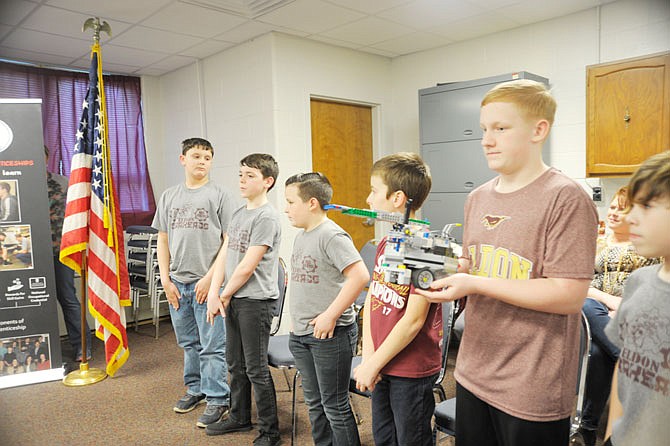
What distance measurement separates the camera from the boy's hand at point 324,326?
1.83 m

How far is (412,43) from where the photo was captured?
4.33 metres

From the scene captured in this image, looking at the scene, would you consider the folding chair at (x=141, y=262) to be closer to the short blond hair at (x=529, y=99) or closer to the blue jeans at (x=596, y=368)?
the blue jeans at (x=596, y=368)

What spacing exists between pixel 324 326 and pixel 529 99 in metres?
1.07

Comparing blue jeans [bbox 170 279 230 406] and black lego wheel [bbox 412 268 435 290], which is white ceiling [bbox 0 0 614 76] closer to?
blue jeans [bbox 170 279 230 406]

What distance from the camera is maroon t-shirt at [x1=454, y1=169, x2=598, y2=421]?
3.46 ft

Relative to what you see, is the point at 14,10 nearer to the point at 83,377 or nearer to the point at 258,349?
the point at 83,377

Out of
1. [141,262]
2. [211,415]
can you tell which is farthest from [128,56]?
[211,415]

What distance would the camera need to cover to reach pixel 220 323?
2.70 meters

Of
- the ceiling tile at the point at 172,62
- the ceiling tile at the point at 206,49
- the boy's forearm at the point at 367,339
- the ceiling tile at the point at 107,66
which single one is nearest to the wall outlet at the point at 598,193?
the boy's forearm at the point at 367,339

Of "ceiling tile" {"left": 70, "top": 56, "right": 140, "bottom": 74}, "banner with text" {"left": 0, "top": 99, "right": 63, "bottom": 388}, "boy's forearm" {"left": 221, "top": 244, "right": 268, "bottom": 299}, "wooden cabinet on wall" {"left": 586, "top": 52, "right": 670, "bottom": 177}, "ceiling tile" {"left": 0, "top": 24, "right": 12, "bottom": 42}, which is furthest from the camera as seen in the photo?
"ceiling tile" {"left": 70, "top": 56, "right": 140, "bottom": 74}

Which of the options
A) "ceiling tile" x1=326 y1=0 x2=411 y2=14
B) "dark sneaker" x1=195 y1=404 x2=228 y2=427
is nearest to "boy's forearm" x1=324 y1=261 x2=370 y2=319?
"dark sneaker" x1=195 y1=404 x2=228 y2=427

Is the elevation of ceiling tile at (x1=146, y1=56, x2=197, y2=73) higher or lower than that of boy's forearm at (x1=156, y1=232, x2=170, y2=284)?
higher

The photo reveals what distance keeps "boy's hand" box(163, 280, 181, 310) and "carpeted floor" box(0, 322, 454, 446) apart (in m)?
0.62

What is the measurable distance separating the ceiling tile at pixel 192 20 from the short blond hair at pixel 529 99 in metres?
2.79
